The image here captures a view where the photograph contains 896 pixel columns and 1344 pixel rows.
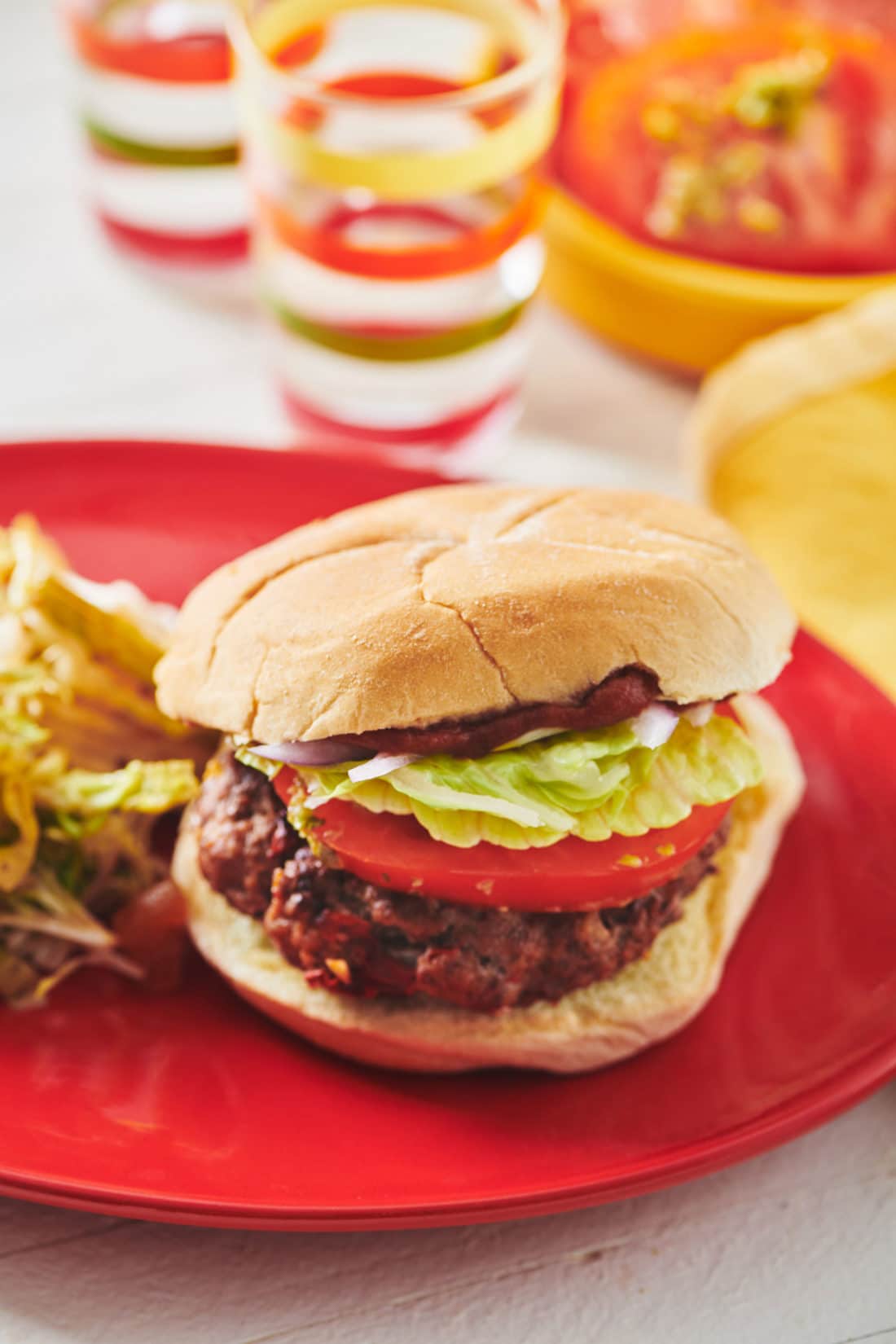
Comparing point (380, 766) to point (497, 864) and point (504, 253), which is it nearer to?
point (497, 864)

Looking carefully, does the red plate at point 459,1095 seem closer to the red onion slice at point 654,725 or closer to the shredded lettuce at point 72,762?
the shredded lettuce at point 72,762

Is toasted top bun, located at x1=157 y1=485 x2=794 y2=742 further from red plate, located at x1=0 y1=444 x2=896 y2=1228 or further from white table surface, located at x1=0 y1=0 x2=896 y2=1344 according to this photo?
white table surface, located at x1=0 y1=0 x2=896 y2=1344

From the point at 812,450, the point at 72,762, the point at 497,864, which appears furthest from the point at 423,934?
the point at 812,450

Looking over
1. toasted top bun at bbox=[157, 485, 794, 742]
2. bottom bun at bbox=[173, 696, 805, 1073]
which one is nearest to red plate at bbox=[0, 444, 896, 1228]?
bottom bun at bbox=[173, 696, 805, 1073]

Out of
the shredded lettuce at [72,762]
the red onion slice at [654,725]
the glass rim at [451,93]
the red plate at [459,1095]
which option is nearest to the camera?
the red plate at [459,1095]

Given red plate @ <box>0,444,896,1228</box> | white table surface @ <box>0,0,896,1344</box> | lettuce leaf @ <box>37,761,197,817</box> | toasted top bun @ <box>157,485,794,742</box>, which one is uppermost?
toasted top bun @ <box>157,485,794,742</box>

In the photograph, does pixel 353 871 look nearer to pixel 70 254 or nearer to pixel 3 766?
pixel 3 766

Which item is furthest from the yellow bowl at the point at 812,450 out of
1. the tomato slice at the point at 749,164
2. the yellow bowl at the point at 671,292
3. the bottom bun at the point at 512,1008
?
the bottom bun at the point at 512,1008
